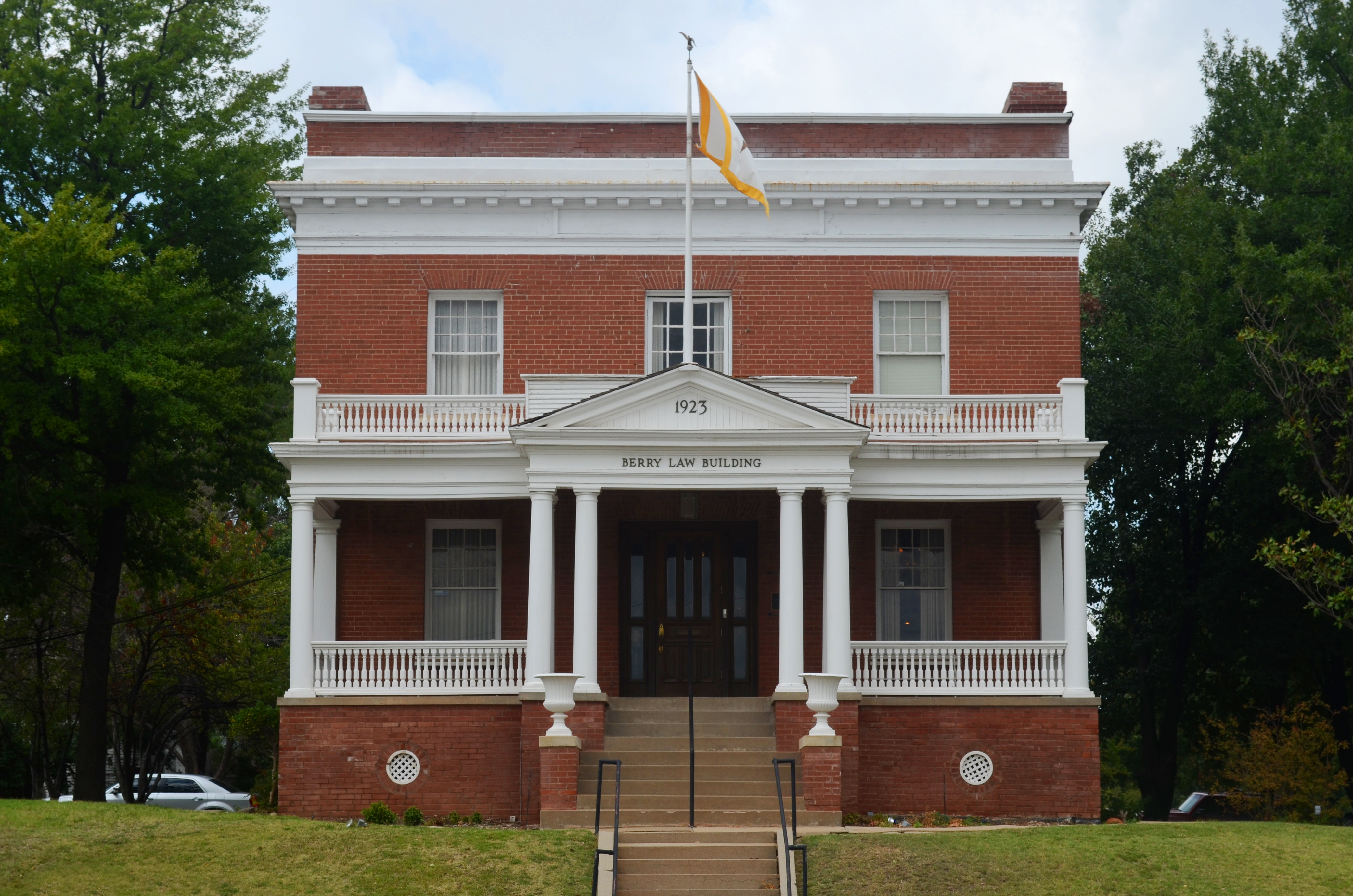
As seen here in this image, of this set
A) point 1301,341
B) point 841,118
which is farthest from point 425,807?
point 1301,341

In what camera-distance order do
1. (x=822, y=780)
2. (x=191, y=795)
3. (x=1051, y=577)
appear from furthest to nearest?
1. (x=191, y=795)
2. (x=1051, y=577)
3. (x=822, y=780)

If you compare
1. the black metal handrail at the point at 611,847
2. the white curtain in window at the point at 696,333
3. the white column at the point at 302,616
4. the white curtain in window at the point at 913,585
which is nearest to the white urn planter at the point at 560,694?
the black metal handrail at the point at 611,847

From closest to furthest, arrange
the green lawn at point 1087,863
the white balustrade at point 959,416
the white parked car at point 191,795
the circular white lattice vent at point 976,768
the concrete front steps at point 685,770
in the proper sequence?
the green lawn at point 1087,863 < the concrete front steps at point 685,770 < the circular white lattice vent at point 976,768 < the white balustrade at point 959,416 < the white parked car at point 191,795

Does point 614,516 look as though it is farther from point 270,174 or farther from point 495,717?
point 270,174

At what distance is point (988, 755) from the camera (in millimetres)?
22625

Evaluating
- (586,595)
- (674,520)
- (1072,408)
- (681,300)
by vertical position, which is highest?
(681,300)

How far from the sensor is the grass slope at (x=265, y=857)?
650 inches

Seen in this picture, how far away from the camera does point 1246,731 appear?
3675 centimetres

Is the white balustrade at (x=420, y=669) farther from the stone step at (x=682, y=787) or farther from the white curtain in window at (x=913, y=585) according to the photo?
the white curtain in window at (x=913, y=585)

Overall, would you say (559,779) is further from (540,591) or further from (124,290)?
(124,290)

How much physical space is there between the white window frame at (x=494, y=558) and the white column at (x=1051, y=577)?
825cm

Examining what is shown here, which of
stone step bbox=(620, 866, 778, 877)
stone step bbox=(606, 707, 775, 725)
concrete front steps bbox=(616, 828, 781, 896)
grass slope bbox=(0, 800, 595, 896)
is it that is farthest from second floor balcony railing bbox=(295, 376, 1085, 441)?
stone step bbox=(620, 866, 778, 877)

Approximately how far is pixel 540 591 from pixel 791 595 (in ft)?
11.2

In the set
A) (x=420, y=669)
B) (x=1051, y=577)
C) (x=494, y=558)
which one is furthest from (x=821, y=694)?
(x=494, y=558)
